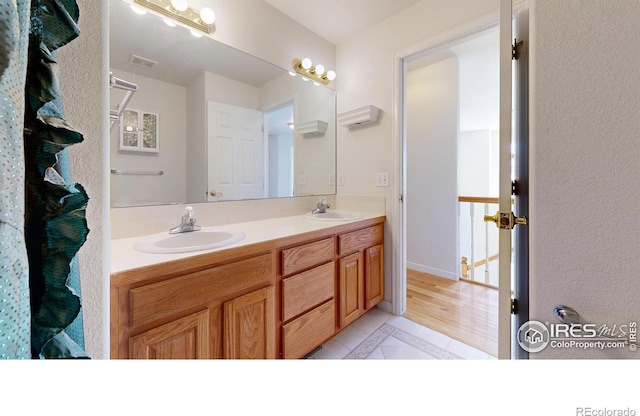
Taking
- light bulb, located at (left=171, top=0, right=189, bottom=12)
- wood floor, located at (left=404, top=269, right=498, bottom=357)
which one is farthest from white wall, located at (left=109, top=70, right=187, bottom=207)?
wood floor, located at (left=404, top=269, right=498, bottom=357)

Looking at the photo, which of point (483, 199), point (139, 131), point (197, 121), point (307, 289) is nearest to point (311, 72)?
point (197, 121)

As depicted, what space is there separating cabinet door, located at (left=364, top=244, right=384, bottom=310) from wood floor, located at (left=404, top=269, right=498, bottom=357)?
317mm

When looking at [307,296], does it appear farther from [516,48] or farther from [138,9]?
[138,9]

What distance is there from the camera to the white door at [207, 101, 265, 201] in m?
1.51

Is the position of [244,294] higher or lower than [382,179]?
lower

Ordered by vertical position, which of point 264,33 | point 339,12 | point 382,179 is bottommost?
point 382,179

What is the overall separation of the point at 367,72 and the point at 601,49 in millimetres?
1710

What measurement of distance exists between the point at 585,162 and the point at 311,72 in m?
1.94

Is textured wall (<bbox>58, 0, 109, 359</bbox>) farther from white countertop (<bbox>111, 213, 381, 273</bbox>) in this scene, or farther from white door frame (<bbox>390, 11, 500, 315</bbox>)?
white door frame (<bbox>390, 11, 500, 315</bbox>)

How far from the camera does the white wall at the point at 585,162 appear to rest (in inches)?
20.1

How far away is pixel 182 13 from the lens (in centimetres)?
132

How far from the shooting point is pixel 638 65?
1.64ft

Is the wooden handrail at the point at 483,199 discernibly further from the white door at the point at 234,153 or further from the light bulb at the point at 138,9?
the light bulb at the point at 138,9
